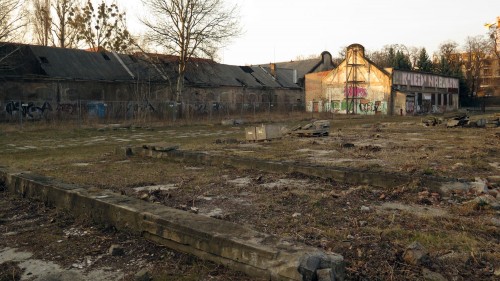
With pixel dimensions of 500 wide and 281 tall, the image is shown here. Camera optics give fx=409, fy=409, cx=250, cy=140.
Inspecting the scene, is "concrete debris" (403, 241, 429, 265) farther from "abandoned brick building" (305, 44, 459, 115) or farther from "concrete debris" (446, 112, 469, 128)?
"abandoned brick building" (305, 44, 459, 115)

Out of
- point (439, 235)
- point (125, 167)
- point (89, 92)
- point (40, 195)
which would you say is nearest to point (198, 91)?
point (89, 92)

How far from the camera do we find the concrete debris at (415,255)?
10.8 ft

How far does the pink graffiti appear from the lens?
153 ft

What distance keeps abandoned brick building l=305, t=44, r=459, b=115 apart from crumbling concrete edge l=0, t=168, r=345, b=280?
4344 centimetres

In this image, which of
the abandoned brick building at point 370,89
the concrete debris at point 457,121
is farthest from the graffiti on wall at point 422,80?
the concrete debris at point 457,121

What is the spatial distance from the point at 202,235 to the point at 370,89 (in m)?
45.2

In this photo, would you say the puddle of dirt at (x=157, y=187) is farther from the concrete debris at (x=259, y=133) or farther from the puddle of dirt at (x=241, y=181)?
the concrete debris at (x=259, y=133)

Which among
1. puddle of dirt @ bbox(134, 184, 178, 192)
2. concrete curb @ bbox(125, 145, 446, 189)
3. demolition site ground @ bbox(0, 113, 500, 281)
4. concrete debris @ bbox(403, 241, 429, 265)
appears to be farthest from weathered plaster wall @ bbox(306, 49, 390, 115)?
concrete debris @ bbox(403, 241, 429, 265)

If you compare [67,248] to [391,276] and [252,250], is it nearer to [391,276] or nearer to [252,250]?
[252,250]

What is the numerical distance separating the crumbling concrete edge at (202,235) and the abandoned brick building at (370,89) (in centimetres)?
4344

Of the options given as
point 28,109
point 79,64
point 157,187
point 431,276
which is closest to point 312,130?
point 157,187

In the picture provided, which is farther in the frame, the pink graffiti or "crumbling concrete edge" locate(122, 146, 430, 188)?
the pink graffiti

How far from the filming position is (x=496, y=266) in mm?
3305

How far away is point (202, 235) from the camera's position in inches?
142
